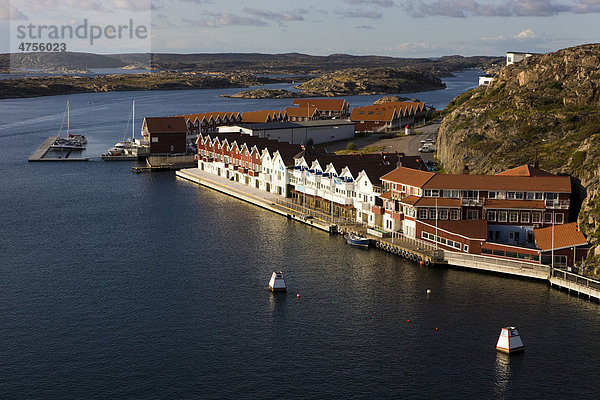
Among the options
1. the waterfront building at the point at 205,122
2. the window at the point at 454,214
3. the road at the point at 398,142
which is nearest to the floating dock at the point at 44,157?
the waterfront building at the point at 205,122

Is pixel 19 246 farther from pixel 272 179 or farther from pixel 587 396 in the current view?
pixel 587 396

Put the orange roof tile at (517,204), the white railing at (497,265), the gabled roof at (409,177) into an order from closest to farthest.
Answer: the white railing at (497,265)
the orange roof tile at (517,204)
the gabled roof at (409,177)

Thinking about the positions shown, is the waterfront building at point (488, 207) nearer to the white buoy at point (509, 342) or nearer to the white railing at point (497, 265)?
the white railing at point (497, 265)

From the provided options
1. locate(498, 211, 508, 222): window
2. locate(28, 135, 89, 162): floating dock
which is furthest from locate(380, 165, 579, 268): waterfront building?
locate(28, 135, 89, 162): floating dock

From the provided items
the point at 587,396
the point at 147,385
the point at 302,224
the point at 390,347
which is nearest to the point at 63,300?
the point at 147,385

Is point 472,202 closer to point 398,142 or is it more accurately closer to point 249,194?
point 249,194
